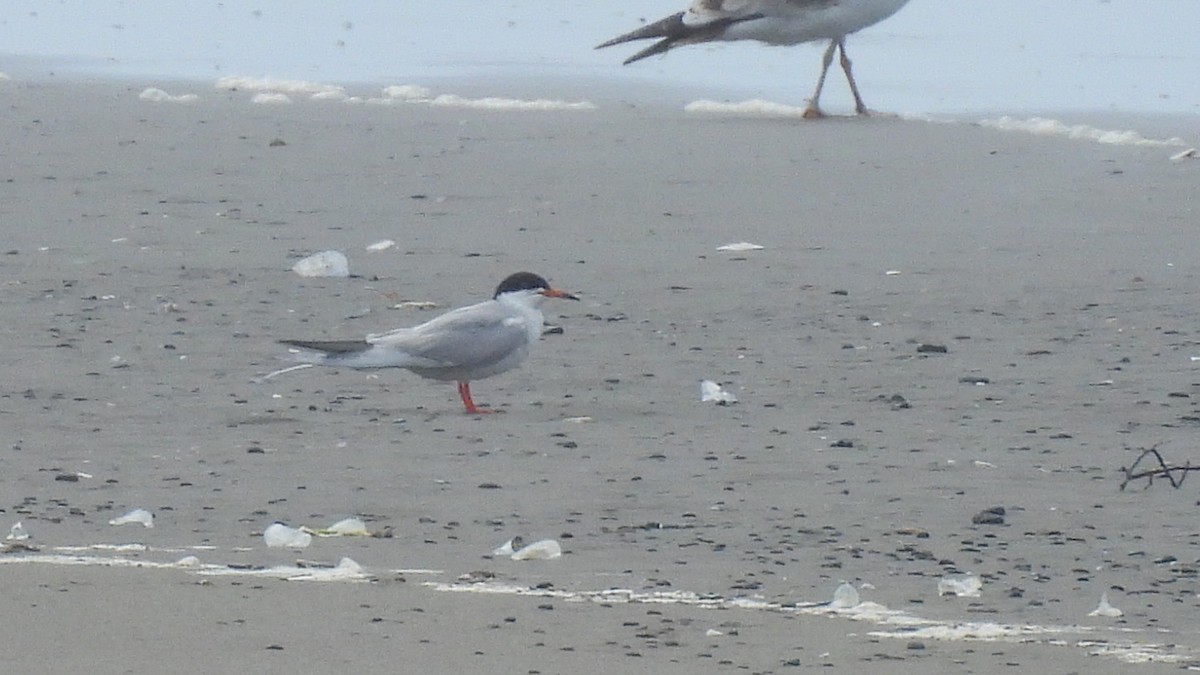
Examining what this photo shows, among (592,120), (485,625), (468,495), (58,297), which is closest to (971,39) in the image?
(592,120)

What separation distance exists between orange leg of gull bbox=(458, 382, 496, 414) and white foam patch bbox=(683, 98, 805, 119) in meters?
5.77

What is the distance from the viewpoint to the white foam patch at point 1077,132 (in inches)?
473

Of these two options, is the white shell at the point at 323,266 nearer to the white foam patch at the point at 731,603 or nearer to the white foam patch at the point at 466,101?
the white foam patch at the point at 731,603

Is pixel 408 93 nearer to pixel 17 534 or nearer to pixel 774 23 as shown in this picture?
pixel 774 23

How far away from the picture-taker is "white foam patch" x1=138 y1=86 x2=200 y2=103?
13.5m

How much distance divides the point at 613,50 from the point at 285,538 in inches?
458

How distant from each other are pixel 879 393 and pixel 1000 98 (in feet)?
22.5

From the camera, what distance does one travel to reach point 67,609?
486cm

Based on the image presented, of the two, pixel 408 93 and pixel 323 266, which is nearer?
pixel 323 266

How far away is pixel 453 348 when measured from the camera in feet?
24.8

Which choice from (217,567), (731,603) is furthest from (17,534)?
(731,603)

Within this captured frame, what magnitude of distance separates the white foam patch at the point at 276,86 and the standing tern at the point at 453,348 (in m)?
6.61

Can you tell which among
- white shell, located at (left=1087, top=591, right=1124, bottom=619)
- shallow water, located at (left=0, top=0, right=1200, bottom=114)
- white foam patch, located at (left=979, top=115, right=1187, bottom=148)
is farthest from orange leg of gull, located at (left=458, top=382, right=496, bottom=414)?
shallow water, located at (left=0, top=0, right=1200, bottom=114)

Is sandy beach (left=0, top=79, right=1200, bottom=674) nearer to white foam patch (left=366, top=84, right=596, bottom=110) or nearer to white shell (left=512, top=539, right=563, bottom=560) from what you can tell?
white shell (left=512, top=539, right=563, bottom=560)
